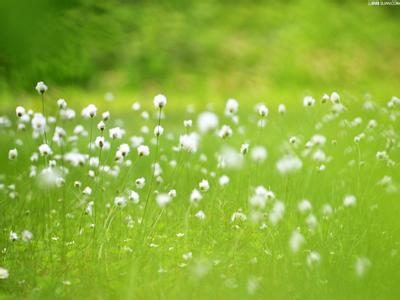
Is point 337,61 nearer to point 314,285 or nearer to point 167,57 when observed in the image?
point 167,57

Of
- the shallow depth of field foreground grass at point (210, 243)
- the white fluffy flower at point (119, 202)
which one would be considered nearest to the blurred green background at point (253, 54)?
the shallow depth of field foreground grass at point (210, 243)

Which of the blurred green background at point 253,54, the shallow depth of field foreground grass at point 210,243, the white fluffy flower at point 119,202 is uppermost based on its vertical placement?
the blurred green background at point 253,54

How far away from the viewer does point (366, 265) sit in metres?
2.72

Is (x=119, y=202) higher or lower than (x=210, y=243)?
higher

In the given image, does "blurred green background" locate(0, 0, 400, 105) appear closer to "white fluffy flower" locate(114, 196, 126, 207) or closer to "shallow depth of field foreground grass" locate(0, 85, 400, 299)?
"shallow depth of field foreground grass" locate(0, 85, 400, 299)

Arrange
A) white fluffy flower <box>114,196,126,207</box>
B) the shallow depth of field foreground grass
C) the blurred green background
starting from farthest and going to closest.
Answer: the blurred green background, white fluffy flower <box>114,196,126,207</box>, the shallow depth of field foreground grass

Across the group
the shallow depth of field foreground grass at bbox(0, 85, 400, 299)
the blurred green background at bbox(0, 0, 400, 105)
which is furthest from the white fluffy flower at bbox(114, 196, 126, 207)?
the blurred green background at bbox(0, 0, 400, 105)

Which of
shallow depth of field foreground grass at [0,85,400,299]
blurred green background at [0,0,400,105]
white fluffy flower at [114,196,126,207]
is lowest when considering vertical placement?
shallow depth of field foreground grass at [0,85,400,299]

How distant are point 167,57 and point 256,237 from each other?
38.2 ft

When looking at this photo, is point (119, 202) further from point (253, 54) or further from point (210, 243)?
point (253, 54)

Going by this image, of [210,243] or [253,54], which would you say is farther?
[253,54]

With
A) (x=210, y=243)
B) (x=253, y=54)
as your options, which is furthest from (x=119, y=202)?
(x=253, y=54)

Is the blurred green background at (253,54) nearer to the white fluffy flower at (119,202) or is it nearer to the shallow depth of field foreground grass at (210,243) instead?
the shallow depth of field foreground grass at (210,243)

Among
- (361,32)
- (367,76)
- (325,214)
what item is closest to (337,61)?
(367,76)
